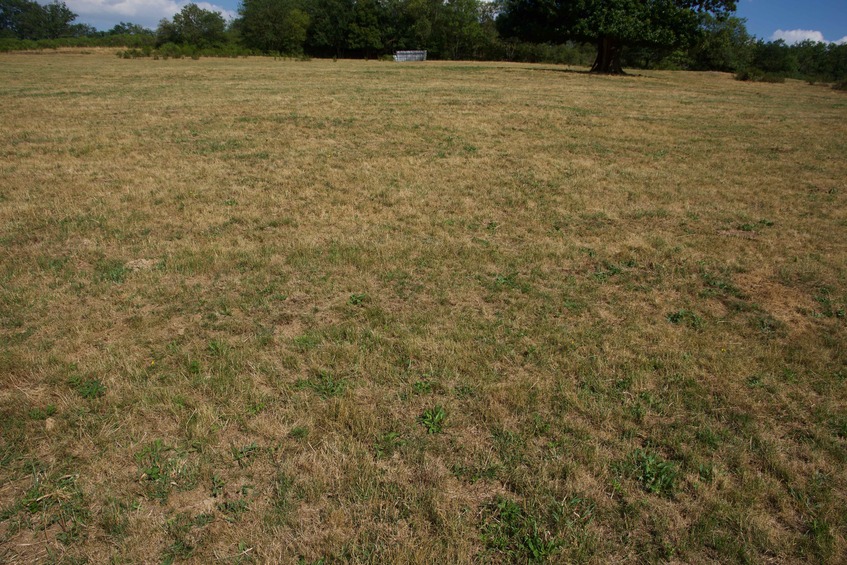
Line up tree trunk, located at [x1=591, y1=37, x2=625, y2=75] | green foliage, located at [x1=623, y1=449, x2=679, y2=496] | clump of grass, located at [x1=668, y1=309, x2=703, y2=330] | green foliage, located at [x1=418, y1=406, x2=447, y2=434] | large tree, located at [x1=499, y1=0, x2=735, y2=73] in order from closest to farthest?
1. green foliage, located at [x1=623, y1=449, x2=679, y2=496]
2. green foliage, located at [x1=418, y1=406, x2=447, y2=434]
3. clump of grass, located at [x1=668, y1=309, x2=703, y2=330]
4. large tree, located at [x1=499, y1=0, x2=735, y2=73]
5. tree trunk, located at [x1=591, y1=37, x2=625, y2=75]

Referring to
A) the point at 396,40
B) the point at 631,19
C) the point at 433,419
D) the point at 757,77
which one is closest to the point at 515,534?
the point at 433,419

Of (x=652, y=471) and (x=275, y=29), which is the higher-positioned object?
(x=275, y=29)

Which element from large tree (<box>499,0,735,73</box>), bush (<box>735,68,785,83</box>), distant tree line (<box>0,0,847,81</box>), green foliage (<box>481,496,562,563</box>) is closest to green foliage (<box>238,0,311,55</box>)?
distant tree line (<box>0,0,847,81</box>)

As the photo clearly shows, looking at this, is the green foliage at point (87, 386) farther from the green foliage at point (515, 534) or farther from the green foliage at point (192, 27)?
the green foliage at point (192, 27)

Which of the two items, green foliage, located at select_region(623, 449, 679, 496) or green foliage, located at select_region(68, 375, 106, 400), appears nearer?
green foliage, located at select_region(623, 449, 679, 496)

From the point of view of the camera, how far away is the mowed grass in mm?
2848

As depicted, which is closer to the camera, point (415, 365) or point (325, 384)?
point (325, 384)

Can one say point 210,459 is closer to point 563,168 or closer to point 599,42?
point 563,168

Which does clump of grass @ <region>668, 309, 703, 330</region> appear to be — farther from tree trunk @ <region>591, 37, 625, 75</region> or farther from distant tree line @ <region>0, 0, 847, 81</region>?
distant tree line @ <region>0, 0, 847, 81</region>

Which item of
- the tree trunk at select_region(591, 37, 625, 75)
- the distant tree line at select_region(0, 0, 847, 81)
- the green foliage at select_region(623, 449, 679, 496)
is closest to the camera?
the green foliage at select_region(623, 449, 679, 496)

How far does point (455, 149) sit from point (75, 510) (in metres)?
11.6

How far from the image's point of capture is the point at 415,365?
4.29 m

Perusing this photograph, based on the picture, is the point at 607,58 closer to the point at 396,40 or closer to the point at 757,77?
the point at 757,77

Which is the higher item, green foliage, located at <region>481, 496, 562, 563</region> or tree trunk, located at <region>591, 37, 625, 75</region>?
tree trunk, located at <region>591, 37, 625, 75</region>
